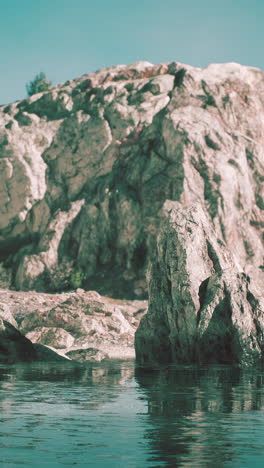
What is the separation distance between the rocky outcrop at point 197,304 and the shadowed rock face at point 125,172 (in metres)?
43.5

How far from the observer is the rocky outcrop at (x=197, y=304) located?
42.1 meters

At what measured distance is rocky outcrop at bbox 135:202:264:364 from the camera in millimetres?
42062

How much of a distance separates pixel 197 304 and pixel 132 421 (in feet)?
77.1

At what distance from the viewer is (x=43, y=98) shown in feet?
495

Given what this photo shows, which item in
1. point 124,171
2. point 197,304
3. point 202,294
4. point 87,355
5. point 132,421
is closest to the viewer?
point 132,421

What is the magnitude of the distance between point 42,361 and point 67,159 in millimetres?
86437

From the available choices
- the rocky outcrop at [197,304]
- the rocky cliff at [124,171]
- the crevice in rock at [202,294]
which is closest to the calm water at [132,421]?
the rocky outcrop at [197,304]

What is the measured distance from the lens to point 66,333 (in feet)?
185

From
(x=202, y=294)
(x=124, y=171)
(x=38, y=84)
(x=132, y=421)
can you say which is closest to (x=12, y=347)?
(x=202, y=294)

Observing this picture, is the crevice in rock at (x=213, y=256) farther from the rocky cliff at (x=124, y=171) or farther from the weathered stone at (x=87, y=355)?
the rocky cliff at (x=124, y=171)

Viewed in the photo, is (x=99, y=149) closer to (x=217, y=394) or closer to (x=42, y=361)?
(x=42, y=361)

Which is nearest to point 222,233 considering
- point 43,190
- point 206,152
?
point 206,152

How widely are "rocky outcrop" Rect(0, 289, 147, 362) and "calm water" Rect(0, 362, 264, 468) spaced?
10769 millimetres

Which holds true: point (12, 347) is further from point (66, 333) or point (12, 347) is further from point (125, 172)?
point (125, 172)
